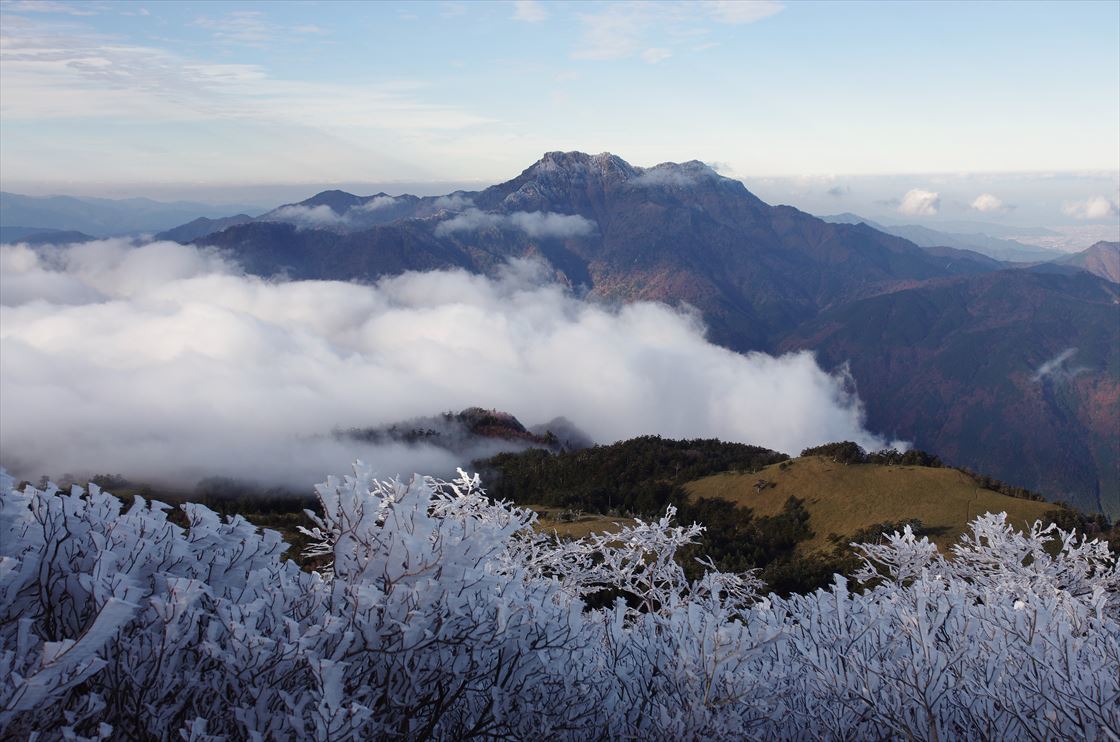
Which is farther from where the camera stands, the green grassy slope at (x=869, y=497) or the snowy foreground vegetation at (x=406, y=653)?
the green grassy slope at (x=869, y=497)

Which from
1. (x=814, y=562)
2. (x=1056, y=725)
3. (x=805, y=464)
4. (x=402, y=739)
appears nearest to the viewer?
(x=402, y=739)

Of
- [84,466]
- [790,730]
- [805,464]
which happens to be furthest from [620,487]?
[84,466]

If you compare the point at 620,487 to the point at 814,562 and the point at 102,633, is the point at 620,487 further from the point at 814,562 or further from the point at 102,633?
the point at 102,633

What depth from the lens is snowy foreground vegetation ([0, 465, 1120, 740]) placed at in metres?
5.04

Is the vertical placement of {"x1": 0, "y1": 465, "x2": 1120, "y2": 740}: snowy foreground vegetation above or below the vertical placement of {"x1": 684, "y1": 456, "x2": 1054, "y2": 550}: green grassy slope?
above

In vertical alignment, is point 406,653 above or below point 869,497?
above

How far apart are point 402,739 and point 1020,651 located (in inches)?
283

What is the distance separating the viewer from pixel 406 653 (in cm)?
566

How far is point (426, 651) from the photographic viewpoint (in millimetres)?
5918

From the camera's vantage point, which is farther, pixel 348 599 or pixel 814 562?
pixel 814 562

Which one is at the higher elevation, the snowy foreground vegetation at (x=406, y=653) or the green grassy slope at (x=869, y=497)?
the snowy foreground vegetation at (x=406, y=653)

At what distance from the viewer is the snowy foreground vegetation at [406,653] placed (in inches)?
198

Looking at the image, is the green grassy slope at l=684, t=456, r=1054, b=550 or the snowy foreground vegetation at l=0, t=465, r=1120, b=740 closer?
the snowy foreground vegetation at l=0, t=465, r=1120, b=740

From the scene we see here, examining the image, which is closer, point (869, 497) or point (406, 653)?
point (406, 653)
